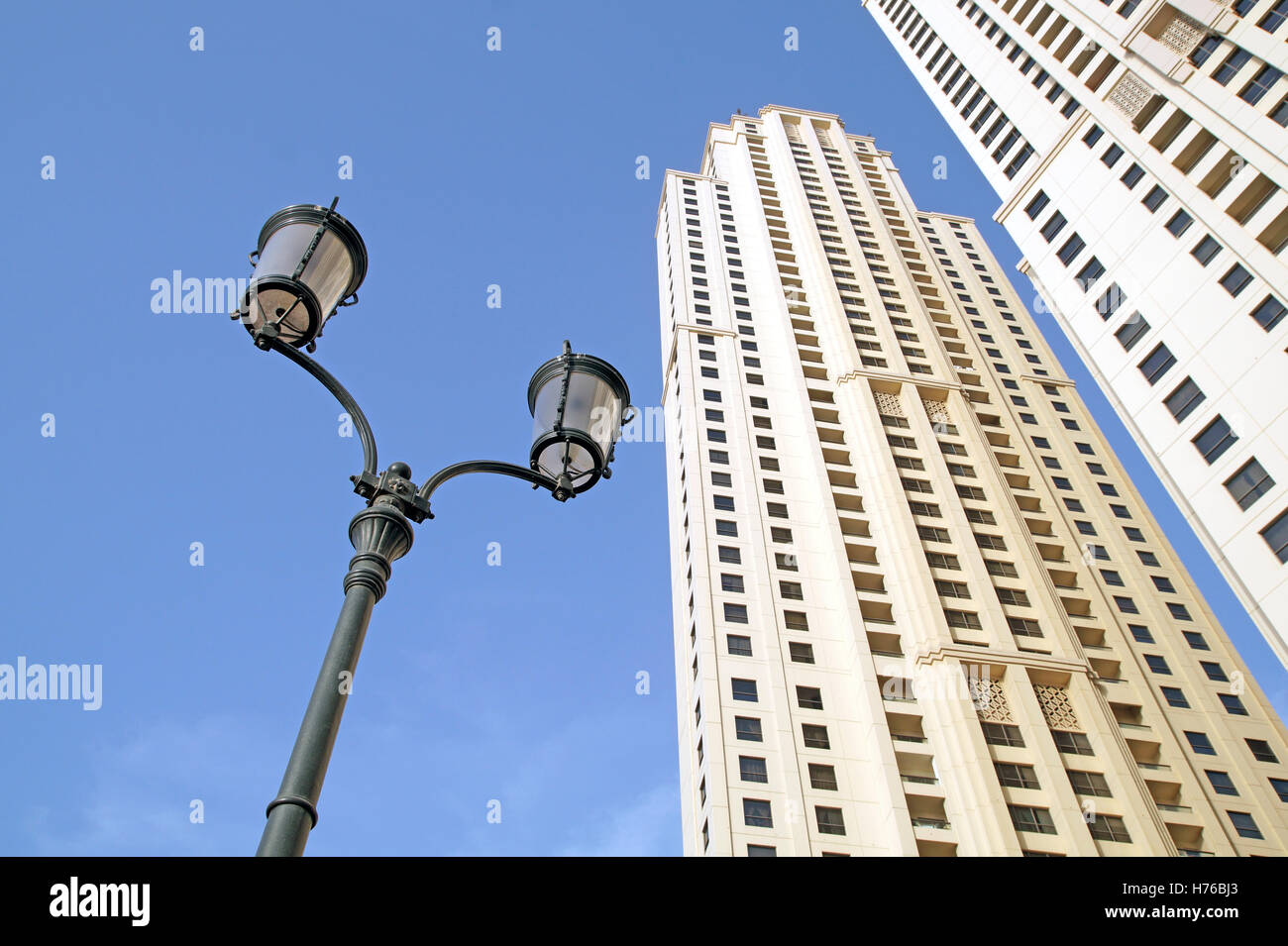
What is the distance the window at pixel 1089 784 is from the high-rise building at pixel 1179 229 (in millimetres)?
15085

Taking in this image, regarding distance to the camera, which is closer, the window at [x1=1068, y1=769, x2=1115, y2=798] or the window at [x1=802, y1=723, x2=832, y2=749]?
the window at [x1=1068, y1=769, x2=1115, y2=798]

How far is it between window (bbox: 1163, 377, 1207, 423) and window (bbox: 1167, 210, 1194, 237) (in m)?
5.66

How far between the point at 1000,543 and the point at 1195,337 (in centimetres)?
2291

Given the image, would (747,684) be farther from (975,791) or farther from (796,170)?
(796,170)

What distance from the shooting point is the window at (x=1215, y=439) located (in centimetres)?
2627

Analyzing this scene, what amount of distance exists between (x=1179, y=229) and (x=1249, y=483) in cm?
991

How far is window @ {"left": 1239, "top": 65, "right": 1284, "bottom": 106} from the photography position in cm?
2830

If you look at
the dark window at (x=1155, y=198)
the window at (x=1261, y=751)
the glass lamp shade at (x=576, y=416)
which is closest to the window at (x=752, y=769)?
the window at (x=1261, y=751)

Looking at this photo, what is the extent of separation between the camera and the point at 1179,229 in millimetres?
30531

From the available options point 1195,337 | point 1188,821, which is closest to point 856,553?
point 1188,821

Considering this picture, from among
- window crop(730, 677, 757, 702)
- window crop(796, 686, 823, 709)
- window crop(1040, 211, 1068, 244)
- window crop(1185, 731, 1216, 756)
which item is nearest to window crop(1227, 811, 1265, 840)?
window crop(1185, 731, 1216, 756)

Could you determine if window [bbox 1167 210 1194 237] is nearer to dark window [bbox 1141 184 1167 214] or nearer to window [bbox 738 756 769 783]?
dark window [bbox 1141 184 1167 214]

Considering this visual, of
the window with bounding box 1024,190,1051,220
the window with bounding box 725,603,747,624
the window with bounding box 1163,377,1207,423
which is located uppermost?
the window with bounding box 1024,190,1051,220

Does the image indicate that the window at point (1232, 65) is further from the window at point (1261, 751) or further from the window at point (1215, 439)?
the window at point (1261, 751)
